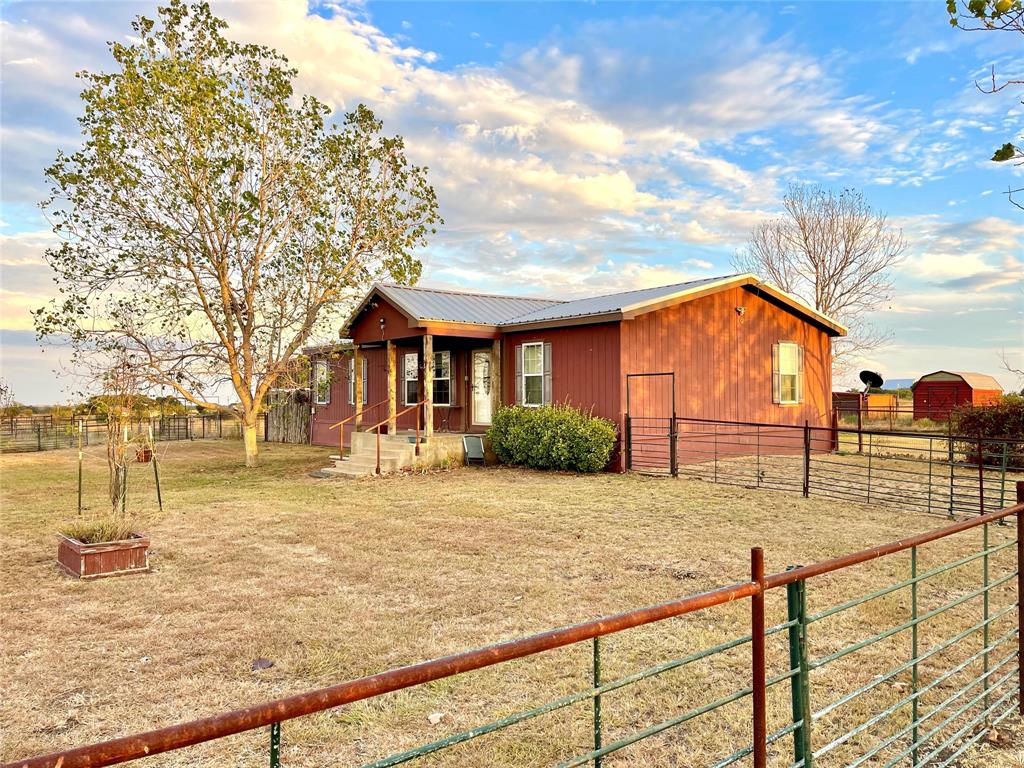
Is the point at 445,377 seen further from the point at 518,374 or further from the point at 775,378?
the point at 775,378

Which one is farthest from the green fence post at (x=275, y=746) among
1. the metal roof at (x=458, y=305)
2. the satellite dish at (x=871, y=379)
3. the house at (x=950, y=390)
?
the house at (x=950, y=390)

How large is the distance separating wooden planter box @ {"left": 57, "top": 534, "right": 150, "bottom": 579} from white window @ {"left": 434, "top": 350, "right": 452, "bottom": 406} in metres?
11.8

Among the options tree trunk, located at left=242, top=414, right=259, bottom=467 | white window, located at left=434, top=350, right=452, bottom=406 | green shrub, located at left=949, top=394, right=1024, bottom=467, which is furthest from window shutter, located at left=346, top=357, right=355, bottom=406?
green shrub, located at left=949, top=394, right=1024, bottom=467

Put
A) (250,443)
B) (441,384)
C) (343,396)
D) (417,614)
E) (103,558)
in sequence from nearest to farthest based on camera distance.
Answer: (417,614) → (103,558) → (250,443) → (441,384) → (343,396)

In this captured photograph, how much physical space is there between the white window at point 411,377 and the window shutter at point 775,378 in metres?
9.43

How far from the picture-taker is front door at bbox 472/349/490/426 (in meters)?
17.6

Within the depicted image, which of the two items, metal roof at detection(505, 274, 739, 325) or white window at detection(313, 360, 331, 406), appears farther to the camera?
white window at detection(313, 360, 331, 406)

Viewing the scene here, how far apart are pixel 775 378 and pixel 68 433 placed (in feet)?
76.7

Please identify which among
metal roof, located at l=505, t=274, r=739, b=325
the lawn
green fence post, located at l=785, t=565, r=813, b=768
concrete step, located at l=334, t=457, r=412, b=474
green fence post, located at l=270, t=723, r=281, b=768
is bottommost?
the lawn

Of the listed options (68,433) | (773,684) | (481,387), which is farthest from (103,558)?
(68,433)

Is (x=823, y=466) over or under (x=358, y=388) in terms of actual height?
under

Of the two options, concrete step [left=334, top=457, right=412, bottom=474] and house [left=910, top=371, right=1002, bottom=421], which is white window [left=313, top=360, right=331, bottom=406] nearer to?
concrete step [left=334, top=457, right=412, bottom=474]

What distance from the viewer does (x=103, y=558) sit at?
264 inches

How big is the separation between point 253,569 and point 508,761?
438 cm
